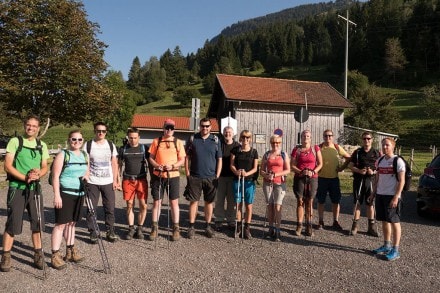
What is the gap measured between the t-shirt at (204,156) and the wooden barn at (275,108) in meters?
16.6

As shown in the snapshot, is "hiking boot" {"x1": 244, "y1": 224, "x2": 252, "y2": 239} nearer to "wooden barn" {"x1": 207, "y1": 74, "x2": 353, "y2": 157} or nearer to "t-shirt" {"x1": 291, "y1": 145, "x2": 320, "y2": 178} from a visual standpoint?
"t-shirt" {"x1": 291, "y1": 145, "x2": 320, "y2": 178}

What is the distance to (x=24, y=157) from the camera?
15.0ft

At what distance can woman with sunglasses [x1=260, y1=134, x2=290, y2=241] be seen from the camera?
6043 mm

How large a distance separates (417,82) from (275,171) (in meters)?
81.2

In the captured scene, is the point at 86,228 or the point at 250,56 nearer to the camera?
the point at 86,228

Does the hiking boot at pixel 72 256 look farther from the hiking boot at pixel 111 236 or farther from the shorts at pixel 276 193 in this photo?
the shorts at pixel 276 193

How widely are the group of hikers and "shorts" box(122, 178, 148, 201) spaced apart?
0.02m

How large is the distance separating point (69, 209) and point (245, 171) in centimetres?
281

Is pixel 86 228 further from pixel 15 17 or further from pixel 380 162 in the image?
pixel 15 17

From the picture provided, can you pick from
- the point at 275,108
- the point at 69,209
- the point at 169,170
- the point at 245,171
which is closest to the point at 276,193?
the point at 245,171

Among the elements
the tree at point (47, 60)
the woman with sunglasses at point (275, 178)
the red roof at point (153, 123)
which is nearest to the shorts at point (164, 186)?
the woman with sunglasses at point (275, 178)

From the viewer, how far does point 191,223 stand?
6125mm

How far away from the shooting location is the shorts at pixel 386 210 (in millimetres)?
5172

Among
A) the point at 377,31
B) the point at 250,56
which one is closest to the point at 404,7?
the point at 377,31
